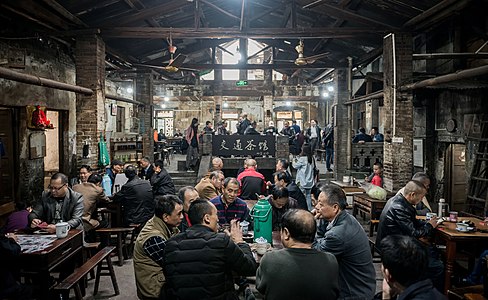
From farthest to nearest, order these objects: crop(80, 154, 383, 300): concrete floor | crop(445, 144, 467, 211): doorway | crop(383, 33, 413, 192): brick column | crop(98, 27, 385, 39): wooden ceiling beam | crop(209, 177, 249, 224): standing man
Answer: crop(445, 144, 467, 211): doorway < crop(98, 27, 385, 39): wooden ceiling beam < crop(383, 33, 413, 192): brick column < crop(80, 154, 383, 300): concrete floor < crop(209, 177, 249, 224): standing man

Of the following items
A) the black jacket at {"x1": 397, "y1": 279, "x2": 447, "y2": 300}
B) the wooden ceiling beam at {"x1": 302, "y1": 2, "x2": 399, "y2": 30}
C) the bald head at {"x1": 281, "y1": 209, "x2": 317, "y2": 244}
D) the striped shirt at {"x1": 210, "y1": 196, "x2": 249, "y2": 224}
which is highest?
the wooden ceiling beam at {"x1": 302, "y1": 2, "x2": 399, "y2": 30}

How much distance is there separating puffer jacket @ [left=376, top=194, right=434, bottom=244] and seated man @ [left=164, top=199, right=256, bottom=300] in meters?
2.24

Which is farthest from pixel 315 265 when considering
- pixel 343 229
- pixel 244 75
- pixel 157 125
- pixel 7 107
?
pixel 157 125

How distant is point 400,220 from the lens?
4.40 m

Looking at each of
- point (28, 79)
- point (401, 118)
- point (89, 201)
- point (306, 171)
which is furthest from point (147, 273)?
point (401, 118)

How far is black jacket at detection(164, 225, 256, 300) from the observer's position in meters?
2.85

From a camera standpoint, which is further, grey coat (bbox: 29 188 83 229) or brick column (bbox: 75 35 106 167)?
brick column (bbox: 75 35 106 167)

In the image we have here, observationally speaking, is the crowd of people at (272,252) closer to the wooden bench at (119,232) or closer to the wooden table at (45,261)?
the wooden table at (45,261)

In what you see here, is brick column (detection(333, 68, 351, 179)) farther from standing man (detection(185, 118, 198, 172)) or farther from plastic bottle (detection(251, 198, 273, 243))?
plastic bottle (detection(251, 198, 273, 243))

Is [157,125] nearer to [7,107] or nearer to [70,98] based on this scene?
[70,98]

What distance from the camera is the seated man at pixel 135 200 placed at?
679cm

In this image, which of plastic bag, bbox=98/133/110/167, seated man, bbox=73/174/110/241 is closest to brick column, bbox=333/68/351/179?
plastic bag, bbox=98/133/110/167

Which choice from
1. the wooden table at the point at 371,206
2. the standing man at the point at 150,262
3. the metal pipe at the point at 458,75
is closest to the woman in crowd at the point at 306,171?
the wooden table at the point at 371,206

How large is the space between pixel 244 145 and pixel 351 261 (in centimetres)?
978
